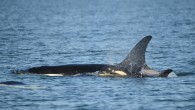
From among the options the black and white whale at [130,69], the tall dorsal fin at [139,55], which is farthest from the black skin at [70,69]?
the tall dorsal fin at [139,55]

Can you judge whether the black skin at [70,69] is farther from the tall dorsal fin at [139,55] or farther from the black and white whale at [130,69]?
the tall dorsal fin at [139,55]

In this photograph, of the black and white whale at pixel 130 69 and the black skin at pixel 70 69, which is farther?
the black skin at pixel 70 69

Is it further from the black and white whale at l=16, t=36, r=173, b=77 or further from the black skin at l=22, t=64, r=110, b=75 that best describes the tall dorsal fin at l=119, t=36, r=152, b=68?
the black skin at l=22, t=64, r=110, b=75

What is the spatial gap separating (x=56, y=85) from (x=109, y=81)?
2.23m

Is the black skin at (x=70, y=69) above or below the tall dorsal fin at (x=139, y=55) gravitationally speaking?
below

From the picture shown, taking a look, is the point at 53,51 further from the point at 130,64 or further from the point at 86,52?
the point at 130,64

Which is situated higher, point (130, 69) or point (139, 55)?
point (139, 55)

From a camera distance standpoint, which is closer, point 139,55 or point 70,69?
point 139,55

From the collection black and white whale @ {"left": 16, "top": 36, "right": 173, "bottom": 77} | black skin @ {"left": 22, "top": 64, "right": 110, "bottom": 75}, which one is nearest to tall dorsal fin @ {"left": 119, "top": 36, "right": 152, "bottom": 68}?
black and white whale @ {"left": 16, "top": 36, "right": 173, "bottom": 77}

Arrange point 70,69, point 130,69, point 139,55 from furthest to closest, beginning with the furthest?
point 70,69 < point 130,69 < point 139,55

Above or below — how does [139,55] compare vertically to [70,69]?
above

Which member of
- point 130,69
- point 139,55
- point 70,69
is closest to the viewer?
point 139,55

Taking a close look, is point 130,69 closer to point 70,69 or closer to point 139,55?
point 139,55

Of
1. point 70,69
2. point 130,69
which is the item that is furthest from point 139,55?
point 70,69
